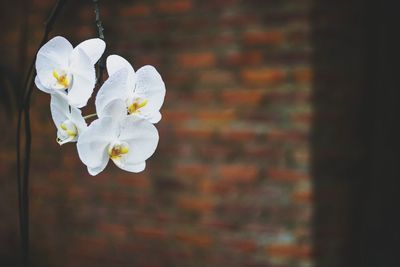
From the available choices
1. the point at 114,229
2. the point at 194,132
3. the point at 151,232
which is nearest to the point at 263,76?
the point at 194,132

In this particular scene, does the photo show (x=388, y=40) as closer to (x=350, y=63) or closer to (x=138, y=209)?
(x=350, y=63)

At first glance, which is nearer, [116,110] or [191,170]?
[116,110]

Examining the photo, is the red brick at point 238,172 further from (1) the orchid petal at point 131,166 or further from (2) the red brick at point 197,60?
(1) the orchid petal at point 131,166

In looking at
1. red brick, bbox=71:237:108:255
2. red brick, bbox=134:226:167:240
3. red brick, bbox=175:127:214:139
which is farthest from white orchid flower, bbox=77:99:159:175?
red brick, bbox=71:237:108:255

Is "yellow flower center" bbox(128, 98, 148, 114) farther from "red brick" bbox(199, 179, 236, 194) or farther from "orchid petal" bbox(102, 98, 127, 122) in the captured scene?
"red brick" bbox(199, 179, 236, 194)

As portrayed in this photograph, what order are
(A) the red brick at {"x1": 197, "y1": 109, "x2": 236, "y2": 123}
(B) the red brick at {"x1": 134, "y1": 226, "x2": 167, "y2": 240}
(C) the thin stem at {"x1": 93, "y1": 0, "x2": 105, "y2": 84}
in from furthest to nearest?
(B) the red brick at {"x1": 134, "y1": 226, "x2": 167, "y2": 240}
(A) the red brick at {"x1": 197, "y1": 109, "x2": 236, "y2": 123}
(C) the thin stem at {"x1": 93, "y1": 0, "x2": 105, "y2": 84}

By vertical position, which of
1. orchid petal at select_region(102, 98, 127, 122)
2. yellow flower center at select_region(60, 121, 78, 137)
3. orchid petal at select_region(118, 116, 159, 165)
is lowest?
orchid petal at select_region(118, 116, 159, 165)

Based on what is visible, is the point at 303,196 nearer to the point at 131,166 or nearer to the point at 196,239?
the point at 196,239
